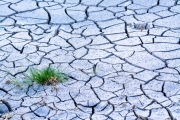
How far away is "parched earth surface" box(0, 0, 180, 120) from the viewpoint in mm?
3561

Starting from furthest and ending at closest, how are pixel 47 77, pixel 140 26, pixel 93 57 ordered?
pixel 140 26, pixel 93 57, pixel 47 77

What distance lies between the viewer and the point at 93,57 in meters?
4.27

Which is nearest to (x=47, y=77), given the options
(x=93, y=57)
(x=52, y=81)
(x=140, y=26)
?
(x=52, y=81)

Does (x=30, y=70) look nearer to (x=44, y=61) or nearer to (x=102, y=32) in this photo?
(x=44, y=61)

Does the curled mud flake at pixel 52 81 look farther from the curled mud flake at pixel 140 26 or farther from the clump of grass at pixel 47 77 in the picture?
the curled mud flake at pixel 140 26

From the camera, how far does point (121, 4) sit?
17.7 feet

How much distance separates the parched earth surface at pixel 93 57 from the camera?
356cm

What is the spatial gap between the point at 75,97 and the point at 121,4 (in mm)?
2049

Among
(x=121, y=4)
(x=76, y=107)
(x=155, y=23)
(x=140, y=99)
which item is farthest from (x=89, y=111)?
(x=121, y=4)

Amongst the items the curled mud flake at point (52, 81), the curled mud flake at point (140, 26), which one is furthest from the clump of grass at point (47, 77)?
the curled mud flake at point (140, 26)

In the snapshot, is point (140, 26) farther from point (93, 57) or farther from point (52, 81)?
point (52, 81)

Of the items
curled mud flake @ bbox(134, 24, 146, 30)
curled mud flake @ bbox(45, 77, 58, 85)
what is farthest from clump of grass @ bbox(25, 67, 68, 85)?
curled mud flake @ bbox(134, 24, 146, 30)

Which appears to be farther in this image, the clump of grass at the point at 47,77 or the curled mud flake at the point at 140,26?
the curled mud flake at the point at 140,26

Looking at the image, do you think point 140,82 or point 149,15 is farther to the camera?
point 149,15
